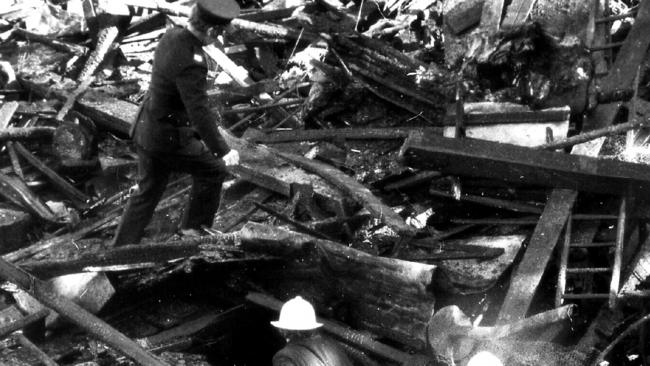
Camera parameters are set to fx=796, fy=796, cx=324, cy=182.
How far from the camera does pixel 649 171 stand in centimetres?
523

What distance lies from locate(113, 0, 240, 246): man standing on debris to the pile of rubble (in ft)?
1.16

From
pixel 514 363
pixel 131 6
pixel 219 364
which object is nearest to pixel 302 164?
pixel 219 364

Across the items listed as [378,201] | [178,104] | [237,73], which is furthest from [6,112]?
[378,201]

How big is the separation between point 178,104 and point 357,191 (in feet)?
5.04

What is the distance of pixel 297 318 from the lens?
13.3ft

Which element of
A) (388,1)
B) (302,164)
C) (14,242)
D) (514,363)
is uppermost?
(388,1)

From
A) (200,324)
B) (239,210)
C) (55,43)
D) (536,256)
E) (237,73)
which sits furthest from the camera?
(55,43)

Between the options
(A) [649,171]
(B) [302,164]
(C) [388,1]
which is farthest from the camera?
(C) [388,1]

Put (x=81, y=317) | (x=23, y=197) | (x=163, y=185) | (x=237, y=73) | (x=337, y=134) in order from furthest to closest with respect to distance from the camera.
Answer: (x=237, y=73) < (x=337, y=134) < (x=23, y=197) < (x=163, y=185) < (x=81, y=317)

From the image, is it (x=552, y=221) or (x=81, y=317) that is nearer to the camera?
(x=81, y=317)

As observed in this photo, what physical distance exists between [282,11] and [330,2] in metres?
0.64

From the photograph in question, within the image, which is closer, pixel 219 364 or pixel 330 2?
pixel 219 364

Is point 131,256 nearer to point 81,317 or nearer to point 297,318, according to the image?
point 81,317

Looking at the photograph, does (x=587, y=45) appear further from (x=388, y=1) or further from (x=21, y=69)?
(x=21, y=69)
